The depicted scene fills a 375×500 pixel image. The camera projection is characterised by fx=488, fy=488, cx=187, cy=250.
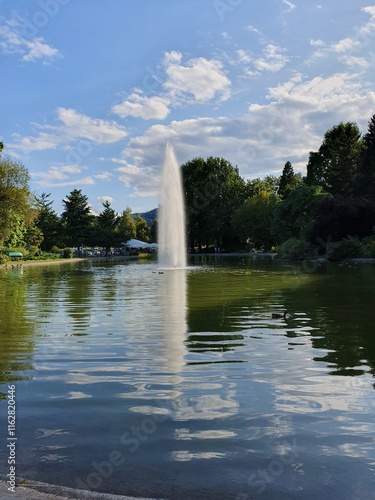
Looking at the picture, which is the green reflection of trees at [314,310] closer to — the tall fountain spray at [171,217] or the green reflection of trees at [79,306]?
the green reflection of trees at [79,306]

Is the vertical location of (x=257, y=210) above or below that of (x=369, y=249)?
above

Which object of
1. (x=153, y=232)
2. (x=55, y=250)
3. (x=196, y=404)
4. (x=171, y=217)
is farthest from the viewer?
(x=153, y=232)

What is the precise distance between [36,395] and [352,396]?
159 inches

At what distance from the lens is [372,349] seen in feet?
29.2

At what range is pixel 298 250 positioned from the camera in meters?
53.9

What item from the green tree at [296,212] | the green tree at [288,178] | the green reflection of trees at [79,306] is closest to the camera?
the green reflection of trees at [79,306]

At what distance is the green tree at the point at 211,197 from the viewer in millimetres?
92438

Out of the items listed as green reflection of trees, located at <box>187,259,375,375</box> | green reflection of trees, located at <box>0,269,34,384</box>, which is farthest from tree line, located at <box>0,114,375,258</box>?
green reflection of trees, located at <box>0,269,34,384</box>

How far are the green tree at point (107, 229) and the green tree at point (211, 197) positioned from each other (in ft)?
48.1

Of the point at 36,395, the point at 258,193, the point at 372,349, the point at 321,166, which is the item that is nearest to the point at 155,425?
the point at 36,395

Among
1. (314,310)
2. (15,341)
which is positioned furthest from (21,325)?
(314,310)

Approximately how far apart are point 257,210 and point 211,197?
1339 cm

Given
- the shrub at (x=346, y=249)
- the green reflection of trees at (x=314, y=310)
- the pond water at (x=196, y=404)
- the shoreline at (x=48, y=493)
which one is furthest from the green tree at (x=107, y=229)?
the shoreline at (x=48, y=493)

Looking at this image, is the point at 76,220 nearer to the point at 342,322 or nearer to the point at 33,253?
the point at 33,253
